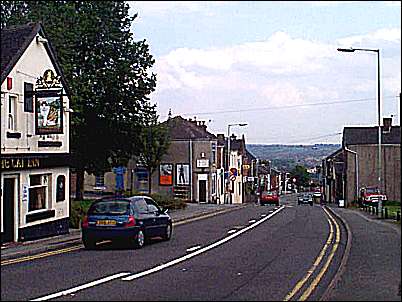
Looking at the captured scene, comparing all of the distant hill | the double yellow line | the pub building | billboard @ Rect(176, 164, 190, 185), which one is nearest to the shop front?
the pub building

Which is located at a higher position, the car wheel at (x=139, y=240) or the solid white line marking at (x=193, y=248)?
the car wheel at (x=139, y=240)

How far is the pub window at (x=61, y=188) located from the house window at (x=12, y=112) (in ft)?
12.8

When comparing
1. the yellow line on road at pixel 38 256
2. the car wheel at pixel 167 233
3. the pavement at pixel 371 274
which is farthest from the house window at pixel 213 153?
the pavement at pixel 371 274

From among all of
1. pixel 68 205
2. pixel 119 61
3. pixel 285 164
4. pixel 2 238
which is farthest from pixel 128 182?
pixel 285 164

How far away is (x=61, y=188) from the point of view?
28.4 metres

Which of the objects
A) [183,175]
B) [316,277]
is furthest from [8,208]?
[183,175]

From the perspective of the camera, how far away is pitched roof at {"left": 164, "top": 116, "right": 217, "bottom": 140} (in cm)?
7200

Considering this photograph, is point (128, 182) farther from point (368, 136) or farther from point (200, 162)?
point (368, 136)

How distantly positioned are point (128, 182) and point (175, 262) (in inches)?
2089

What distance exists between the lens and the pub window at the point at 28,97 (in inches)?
1006

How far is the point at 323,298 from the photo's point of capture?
12398mm

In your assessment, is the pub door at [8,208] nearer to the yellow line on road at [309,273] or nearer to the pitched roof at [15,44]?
the pitched roof at [15,44]

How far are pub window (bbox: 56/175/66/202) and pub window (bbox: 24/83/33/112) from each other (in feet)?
11.0

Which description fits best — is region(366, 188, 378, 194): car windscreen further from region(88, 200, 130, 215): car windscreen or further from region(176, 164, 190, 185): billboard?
region(88, 200, 130, 215): car windscreen
